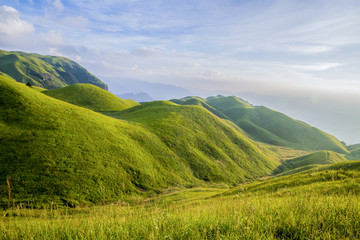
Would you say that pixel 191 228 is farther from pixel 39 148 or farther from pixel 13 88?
pixel 13 88

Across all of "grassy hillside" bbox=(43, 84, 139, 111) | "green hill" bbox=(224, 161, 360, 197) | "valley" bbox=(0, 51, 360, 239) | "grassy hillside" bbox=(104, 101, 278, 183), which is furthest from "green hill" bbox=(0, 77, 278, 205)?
"grassy hillside" bbox=(43, 84, 139, 111)

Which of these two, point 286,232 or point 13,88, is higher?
point 13,88

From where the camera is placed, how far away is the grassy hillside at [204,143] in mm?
52594

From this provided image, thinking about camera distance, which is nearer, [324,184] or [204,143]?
[324,184]

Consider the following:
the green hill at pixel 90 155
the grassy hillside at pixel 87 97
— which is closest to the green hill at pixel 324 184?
the green hill at pixel 90 155

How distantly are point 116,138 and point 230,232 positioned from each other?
4045cm

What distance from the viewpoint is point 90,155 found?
32094 mm

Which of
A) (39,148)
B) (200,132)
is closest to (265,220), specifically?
(39,148)

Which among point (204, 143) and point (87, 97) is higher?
point (87, 97)

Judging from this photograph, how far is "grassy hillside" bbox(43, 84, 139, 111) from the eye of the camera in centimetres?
8550

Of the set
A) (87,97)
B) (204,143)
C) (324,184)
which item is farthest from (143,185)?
(87,97)

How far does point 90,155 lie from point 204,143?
4138 centimetres

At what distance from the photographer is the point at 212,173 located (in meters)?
50.9

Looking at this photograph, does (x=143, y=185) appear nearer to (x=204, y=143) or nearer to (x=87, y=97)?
(x=204, y=143)
